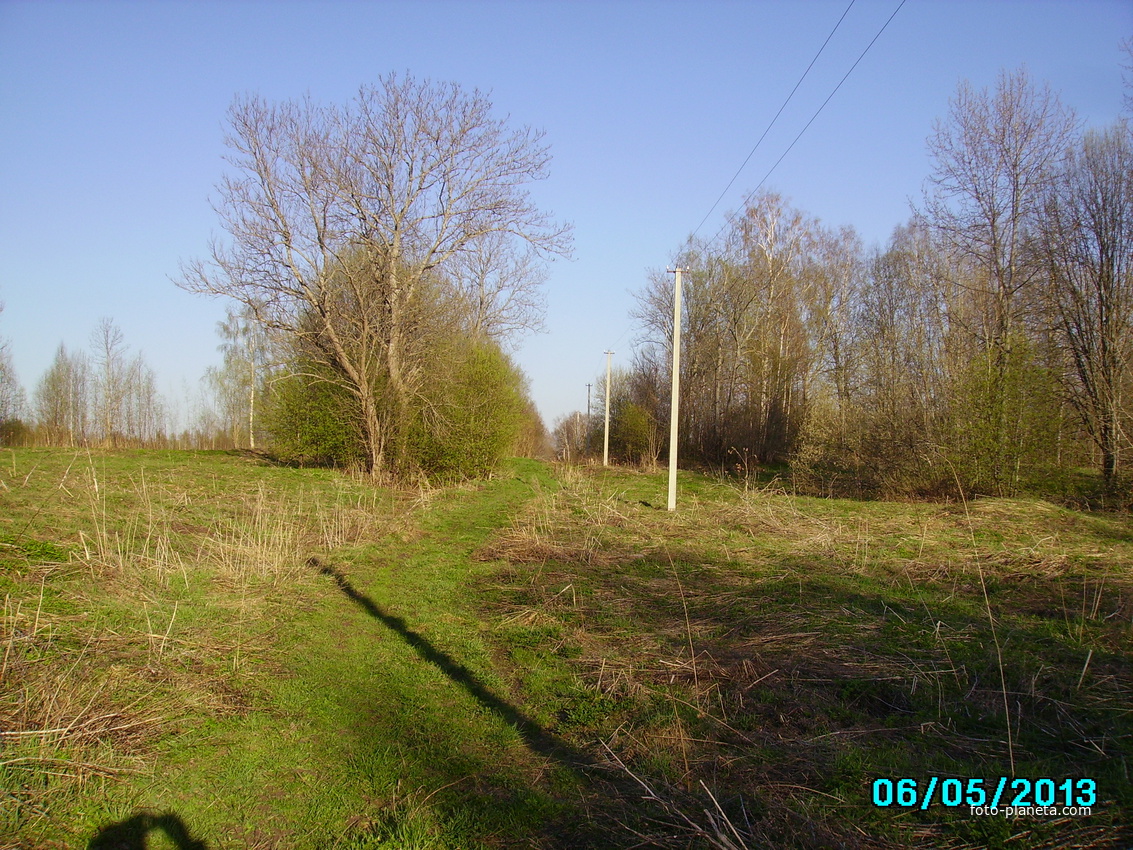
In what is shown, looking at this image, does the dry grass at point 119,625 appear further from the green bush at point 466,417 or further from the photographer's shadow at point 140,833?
the green bush at point 466,417

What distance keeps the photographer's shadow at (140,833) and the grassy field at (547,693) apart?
1 centimetres

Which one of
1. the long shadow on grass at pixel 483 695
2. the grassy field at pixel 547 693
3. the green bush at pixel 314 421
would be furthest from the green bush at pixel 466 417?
the long shadow on grass at pixel 483 695

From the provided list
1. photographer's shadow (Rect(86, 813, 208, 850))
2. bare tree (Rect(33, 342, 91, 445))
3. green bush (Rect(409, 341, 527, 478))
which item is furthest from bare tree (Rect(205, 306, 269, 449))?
photographer's shadow (Rect(86, 813, 208, 850))

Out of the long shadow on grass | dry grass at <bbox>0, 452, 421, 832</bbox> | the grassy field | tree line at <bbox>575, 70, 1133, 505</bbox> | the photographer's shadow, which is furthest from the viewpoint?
tree line at <bbox>575, 70, 1133, 505</bbox>

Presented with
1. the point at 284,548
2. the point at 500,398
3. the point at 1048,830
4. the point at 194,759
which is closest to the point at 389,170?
the point at 500,398

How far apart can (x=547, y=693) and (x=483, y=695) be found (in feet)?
1.42

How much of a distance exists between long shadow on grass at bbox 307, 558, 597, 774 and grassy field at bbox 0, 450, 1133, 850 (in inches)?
0.9

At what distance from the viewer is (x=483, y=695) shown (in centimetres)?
432

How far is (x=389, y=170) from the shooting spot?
16.2m

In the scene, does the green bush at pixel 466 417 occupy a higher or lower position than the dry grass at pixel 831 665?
higher

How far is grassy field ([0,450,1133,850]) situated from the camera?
9.13 ft

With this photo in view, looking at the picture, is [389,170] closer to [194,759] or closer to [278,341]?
[278,341]

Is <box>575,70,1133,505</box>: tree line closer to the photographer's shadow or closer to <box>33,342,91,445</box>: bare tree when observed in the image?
the photographer's shadow

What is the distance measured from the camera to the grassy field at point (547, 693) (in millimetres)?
2783
